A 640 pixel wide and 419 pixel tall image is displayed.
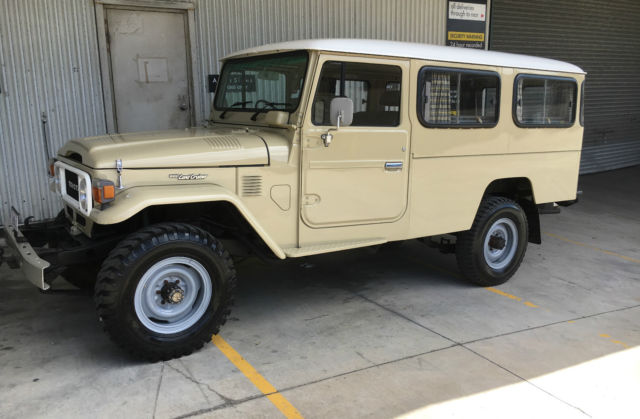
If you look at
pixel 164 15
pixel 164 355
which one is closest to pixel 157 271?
pixel 164 355

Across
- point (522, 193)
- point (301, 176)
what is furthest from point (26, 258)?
point (522, 193)

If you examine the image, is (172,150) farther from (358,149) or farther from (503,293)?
(503,293)

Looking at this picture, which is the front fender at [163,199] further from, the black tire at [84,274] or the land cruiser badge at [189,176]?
the black tire at [84,274]

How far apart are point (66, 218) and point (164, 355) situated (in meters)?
1.66

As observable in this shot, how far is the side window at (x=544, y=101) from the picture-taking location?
511cm

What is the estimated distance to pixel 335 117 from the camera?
3896mm

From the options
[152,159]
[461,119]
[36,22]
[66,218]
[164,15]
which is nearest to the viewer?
[152,159]

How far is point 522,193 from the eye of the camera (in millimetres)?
5559

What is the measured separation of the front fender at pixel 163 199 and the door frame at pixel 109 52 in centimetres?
388

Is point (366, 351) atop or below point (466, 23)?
below

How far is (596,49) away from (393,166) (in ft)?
33.7

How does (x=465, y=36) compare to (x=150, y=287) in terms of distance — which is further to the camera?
(x=465, y=36)

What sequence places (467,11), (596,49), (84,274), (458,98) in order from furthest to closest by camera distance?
(596,49) < (467,11) < (458,98) < (84,274)

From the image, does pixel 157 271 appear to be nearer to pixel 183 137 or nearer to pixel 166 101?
pixel 183 137
